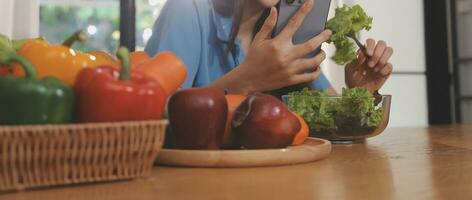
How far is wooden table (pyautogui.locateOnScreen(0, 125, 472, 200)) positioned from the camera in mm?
440

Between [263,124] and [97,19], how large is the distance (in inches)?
97.3

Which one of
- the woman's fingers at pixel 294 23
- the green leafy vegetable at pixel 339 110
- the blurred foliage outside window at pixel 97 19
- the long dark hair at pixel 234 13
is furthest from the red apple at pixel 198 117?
the blurred foliage outside window at pixel 97 19

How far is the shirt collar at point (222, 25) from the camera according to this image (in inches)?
55.9

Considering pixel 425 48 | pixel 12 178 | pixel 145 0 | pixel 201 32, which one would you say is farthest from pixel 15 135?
A: pixel 425 48

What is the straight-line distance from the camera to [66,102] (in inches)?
17.7

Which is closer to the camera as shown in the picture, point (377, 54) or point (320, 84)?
point (377, 54)

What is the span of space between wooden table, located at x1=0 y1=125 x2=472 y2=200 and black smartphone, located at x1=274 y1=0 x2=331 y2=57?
0.41m

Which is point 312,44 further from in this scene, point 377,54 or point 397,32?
point 397,32

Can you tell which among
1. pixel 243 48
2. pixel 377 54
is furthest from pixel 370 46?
pixel 243 48

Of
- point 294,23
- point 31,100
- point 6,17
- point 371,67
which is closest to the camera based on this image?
point 31,100

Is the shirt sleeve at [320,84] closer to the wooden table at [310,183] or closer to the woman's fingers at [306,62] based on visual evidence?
the woman's fingers at [306,62]

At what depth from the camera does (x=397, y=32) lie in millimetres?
2854

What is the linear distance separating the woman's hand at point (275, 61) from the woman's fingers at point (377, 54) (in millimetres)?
134

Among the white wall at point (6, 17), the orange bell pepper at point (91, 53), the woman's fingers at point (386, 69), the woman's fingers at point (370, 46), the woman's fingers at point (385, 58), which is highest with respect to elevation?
the white wall at point (6, 17)
